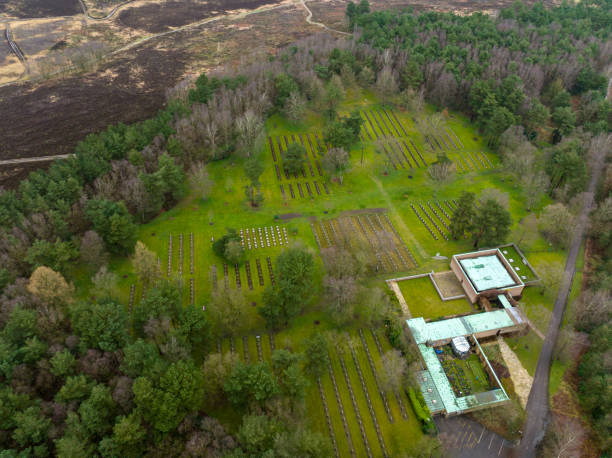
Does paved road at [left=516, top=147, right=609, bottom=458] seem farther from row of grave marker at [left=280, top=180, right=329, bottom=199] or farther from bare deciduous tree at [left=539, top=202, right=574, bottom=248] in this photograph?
row of grave marker at [left=280, top=180, right=329, bottom=199]

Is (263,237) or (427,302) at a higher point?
(263,237)

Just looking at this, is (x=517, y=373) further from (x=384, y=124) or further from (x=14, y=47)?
(x=14, y=47)

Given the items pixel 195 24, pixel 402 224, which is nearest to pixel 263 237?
pixel 402 224

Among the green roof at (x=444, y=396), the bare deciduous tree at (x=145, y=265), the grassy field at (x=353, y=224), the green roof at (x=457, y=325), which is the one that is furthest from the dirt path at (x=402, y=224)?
the bare deciduous tree at (x=145, y=265)

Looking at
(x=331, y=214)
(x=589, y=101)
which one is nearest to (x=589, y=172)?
(x=589, y=101)

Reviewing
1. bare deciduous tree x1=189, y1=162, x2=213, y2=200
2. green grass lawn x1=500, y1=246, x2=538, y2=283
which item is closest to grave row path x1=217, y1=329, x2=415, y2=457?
green grass lawn x1=500, y1=246, x2=538, y2=283

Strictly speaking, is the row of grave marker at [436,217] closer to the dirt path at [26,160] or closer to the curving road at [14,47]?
the dirt path at [26,160]

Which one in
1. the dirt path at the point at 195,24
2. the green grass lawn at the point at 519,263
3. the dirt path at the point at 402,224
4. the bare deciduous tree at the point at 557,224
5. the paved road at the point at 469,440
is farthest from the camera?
the dirt path at the point at 195,24

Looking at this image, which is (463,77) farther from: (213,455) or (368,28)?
(213,455)
